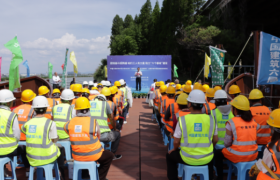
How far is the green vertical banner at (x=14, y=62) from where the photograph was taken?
5215 mm

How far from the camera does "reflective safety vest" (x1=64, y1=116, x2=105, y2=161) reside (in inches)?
114

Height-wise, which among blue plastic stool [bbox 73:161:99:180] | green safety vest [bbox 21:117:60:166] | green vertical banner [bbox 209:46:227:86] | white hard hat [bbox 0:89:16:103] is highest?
green vertical banner [bbox 209:46:227:86]

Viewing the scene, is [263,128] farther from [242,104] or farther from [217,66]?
[217,66]

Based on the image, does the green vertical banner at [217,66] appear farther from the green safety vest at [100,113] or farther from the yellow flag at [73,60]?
the yellow flag at [73,60]

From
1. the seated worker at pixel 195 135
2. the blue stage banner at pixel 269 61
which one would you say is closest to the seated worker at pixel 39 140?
the seated worker at pixel 195 135

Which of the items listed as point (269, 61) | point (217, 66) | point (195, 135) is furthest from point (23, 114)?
point (217, 66)

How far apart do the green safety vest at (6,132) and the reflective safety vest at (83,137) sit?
879 millimetres

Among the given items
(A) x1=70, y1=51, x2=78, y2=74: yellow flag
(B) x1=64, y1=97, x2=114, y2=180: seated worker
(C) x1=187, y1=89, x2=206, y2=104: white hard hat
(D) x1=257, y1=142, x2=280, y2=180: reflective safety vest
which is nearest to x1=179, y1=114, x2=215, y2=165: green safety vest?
(C) x1=187, y1=89, x2=206, y2=104: white hard hat

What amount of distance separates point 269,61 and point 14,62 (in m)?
6.40

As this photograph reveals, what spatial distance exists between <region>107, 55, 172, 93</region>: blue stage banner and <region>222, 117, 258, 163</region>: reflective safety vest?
13.0m

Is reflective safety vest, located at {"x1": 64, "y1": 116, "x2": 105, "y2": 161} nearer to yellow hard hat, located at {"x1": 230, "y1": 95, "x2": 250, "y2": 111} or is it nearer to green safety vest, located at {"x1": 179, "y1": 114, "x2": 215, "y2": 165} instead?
green safety vest, located at {"x1": 179, "y1": 114, "x2": 215, "y2": 165}

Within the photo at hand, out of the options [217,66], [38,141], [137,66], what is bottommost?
[38,141]

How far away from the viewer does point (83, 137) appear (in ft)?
9.48

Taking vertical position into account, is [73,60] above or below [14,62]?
above
